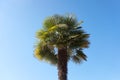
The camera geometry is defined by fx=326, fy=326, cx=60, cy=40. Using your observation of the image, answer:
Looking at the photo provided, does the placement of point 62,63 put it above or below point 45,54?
below

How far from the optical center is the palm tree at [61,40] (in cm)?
2414

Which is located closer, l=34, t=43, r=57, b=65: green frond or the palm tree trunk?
the palm tree trunk

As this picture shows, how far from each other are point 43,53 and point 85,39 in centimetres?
344

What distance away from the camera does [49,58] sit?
996 inches

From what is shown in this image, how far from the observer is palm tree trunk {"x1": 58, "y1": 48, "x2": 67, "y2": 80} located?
22.3 meters

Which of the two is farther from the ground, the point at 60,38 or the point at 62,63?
the point at 60,38

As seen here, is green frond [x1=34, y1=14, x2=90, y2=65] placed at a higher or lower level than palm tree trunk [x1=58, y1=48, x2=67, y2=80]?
higher

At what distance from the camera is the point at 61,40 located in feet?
79.3

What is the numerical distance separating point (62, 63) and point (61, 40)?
1.94 meters

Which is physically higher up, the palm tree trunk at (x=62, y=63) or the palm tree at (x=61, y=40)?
the palm tree at (x=61, y=40)

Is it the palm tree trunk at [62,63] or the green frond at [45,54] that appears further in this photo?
the green frond at [45,54]

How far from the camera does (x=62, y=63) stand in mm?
23109

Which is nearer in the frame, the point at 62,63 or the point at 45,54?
the point at 62,63

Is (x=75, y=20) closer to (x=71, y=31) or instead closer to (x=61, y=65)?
(x=71, y=31)
